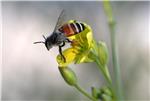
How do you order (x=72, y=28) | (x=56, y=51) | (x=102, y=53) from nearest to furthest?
(x=72, y=28) < (x=102, y=53) < (x=56, y=51)

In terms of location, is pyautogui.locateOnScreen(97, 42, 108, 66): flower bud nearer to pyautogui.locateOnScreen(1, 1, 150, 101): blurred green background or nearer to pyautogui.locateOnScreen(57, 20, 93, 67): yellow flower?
pyautogui.locateOnScreen(57, 20, 93, 67): yellow flower

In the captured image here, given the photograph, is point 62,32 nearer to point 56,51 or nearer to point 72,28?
point 72,28

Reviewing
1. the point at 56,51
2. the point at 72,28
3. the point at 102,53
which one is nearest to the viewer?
the point at 72,28

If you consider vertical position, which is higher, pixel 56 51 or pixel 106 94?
pixel 56 51

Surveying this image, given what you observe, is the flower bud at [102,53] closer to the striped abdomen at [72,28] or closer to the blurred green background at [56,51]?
the striped abdomen at [72,28]

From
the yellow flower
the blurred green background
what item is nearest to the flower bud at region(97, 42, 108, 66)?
the yellow flower

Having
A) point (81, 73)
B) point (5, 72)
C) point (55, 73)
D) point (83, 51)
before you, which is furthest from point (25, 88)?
point (83, 51)

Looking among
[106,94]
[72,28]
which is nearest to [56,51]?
[106,94]

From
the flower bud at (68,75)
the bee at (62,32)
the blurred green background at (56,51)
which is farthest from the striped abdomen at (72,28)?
the blurred green background at (56,51)
